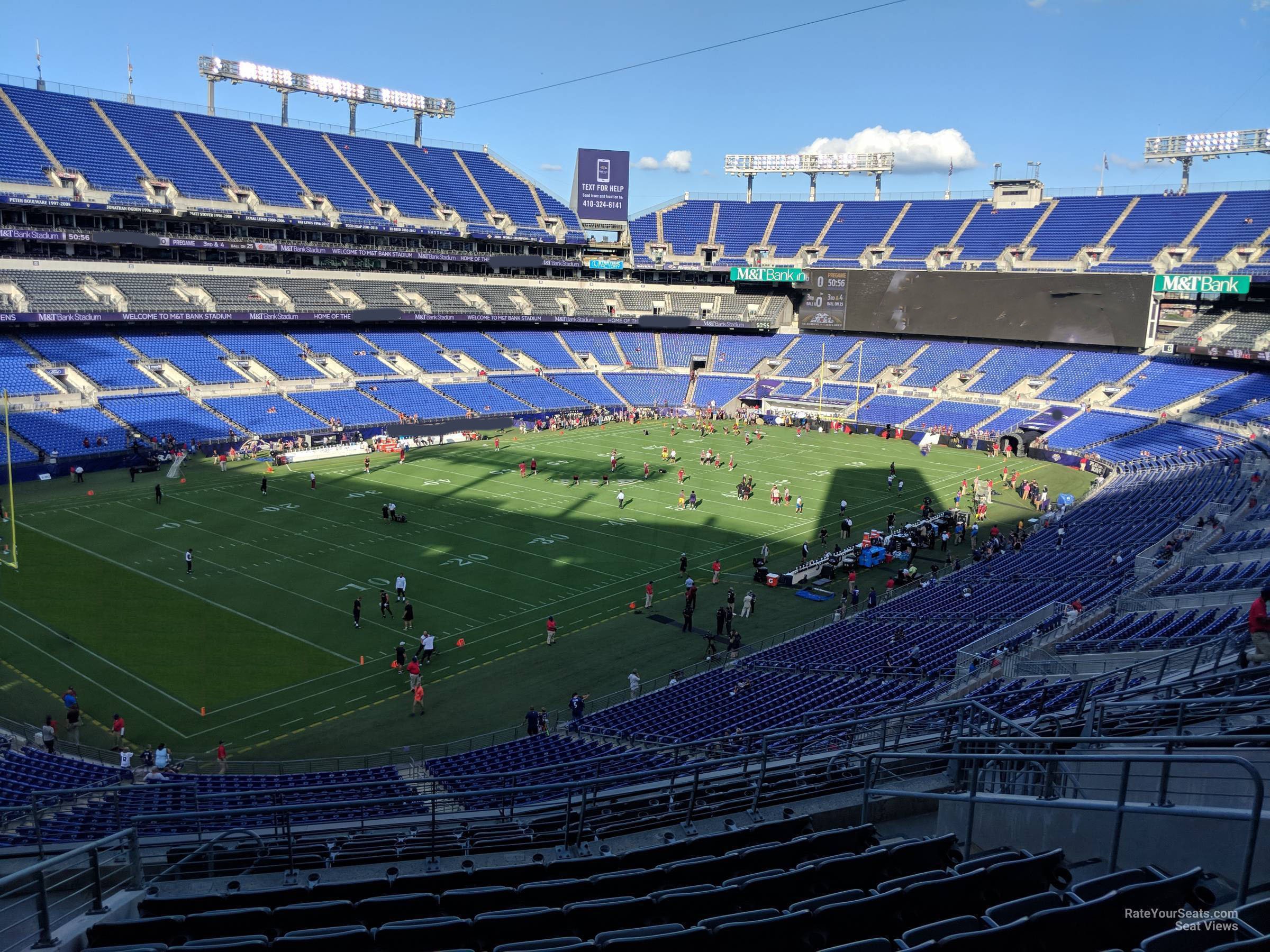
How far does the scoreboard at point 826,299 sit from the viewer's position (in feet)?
258

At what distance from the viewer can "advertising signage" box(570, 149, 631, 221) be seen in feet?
271

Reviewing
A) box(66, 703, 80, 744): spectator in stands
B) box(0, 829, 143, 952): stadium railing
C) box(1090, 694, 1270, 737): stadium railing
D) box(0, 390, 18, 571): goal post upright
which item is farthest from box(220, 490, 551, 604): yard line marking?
box(1090, 694, 1270, 737): stadium railing

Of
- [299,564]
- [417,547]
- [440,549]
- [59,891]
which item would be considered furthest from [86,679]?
[59,891]

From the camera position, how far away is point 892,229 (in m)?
81.9

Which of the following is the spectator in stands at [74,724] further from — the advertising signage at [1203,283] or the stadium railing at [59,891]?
the advertising signage at [1203,283]

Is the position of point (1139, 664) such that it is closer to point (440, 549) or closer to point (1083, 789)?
point (1083, 789)

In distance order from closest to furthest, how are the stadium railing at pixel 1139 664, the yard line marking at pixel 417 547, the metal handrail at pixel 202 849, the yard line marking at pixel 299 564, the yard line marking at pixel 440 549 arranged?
1. the metal handrail at pixel 202 849
2. the stadium railing at pixel 1139 664
3. the yard line marking at pixel 299 564
4. the yard line marking at pixel 417 547
5. the yard line marking at pixel 440 549

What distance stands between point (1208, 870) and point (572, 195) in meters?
86.4

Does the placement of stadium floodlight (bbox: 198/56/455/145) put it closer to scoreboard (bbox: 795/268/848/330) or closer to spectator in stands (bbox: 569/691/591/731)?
scoreboard (bbox: 795/268/848/330)

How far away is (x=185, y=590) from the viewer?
99.3ft

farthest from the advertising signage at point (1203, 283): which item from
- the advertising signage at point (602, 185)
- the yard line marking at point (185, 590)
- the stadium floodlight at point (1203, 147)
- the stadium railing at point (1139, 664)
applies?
the yard line marking at point (185, 590)

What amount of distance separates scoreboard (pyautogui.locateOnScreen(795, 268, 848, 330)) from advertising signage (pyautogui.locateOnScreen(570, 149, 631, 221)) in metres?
17.7

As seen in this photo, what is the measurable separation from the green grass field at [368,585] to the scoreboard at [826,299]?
28856 millimetres

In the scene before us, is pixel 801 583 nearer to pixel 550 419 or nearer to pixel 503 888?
pixel 503 888
